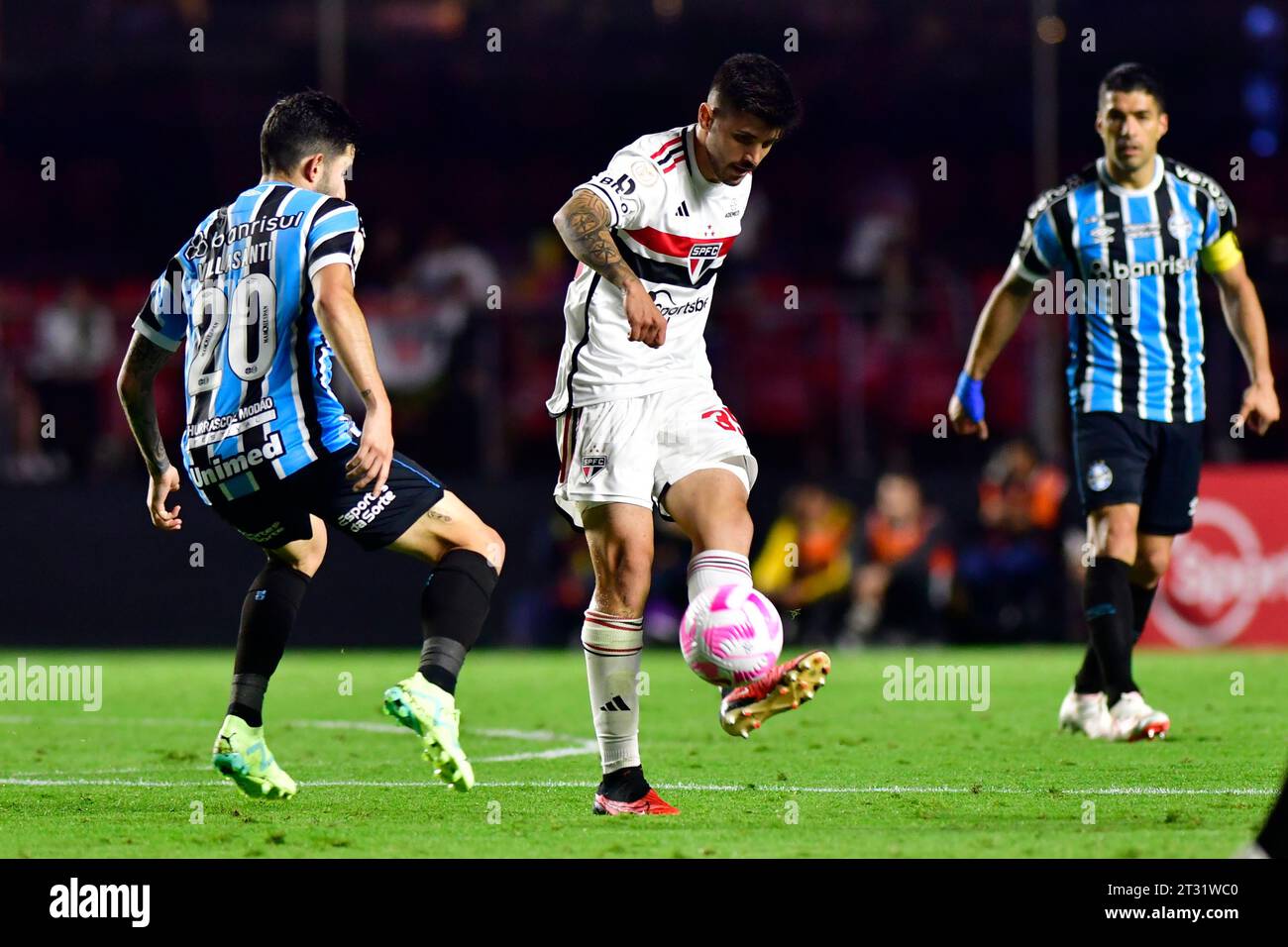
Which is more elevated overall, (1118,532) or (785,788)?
(1118,532)

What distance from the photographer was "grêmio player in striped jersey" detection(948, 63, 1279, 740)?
7801mm

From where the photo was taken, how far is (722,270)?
1611 cm

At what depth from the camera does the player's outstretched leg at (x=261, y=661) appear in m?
5.73

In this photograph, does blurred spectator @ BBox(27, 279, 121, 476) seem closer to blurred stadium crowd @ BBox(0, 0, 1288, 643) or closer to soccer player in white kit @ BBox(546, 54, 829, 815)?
blurred stadium crowd @ BBox(0, 0, 1288, 643)

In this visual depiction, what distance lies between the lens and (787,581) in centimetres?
1422

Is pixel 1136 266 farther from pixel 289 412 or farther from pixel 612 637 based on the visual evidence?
pixel 289 412

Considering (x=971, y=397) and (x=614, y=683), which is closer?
(x=614, y=683)

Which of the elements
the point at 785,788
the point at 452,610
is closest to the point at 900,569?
the point at 785,788

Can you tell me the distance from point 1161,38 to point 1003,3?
1.52m

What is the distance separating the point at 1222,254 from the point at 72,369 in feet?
30.1

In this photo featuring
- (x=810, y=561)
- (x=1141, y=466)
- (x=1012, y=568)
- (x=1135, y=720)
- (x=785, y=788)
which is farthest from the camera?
(x=810, y=561)

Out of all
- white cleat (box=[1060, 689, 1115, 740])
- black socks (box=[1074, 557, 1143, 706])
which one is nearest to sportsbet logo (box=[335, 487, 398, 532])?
black socks (box=[1074, 557, 1143, 706])
